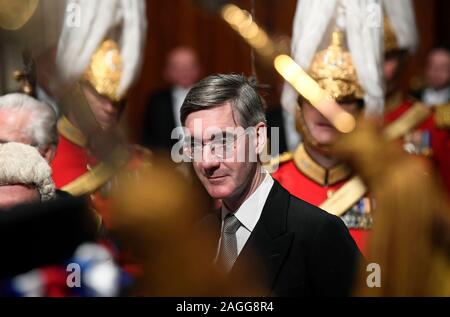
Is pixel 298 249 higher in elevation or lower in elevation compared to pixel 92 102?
lower

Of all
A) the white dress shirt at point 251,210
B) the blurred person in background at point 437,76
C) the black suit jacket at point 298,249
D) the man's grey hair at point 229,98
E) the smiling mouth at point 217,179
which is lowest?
the black suit jacket at point 298,249

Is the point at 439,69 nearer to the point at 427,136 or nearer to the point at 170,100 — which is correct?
the point at 427,136

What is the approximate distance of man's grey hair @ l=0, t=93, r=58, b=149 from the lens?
2600 mm

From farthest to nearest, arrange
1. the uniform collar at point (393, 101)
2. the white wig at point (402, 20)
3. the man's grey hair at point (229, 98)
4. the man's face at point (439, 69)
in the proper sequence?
the man's face at point (439, 69), the uniform collar at point (393, 101), the white wig at point (402, 20), the man's grey hair at point (229, 98)

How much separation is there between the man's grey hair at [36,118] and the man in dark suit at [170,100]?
0.35 m

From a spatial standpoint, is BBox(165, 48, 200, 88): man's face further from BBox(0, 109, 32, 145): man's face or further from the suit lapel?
the suit lapel

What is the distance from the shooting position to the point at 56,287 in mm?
2395

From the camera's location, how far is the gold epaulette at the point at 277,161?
2572 mm

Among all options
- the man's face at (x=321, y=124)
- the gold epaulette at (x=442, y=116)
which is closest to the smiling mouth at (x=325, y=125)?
the man's face at (x=321, y=124)

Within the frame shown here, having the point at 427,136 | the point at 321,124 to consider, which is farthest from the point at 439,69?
the point at 321,124

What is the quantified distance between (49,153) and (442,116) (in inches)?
51.3

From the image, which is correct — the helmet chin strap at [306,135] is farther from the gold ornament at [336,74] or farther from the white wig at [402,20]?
the white wig at [402,20]

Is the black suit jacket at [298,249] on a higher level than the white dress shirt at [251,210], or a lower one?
lower

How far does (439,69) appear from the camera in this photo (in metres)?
3.88
